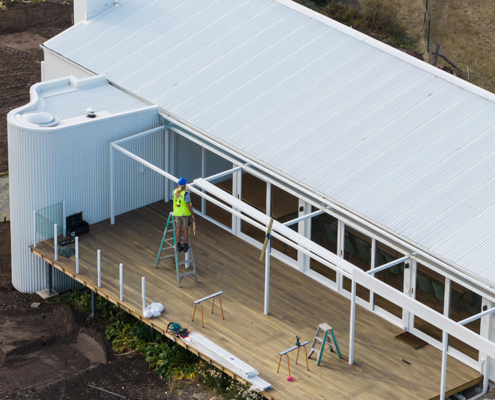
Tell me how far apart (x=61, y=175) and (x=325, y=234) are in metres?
6.91

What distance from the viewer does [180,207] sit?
23.3 metres

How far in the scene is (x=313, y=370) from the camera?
20.7m

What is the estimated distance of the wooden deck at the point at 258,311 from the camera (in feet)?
67.2

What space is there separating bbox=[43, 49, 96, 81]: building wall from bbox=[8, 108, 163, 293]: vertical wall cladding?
375 cm

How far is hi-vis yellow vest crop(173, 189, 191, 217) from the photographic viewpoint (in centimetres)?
2312

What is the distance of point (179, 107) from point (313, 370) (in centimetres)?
898

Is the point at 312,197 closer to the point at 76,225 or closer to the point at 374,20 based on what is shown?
the point at 76,225

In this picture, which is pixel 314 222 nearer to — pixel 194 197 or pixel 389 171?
pixel 389 171

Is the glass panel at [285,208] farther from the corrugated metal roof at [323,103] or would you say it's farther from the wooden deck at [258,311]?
the corrugated metal roof at [323,103]

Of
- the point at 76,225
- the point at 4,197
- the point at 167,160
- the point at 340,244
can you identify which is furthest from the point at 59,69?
the point at 340,244

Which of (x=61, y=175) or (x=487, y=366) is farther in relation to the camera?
(x=61, y=175)

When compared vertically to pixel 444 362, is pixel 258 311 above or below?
below

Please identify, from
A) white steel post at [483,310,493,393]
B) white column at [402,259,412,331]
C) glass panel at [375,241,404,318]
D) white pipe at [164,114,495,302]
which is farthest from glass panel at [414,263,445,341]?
white steel post at [483,310,493,393]

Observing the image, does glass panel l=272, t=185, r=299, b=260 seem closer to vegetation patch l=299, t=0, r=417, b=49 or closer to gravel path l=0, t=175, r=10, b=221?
gravel path l=0, t=175, r=10, b=221
